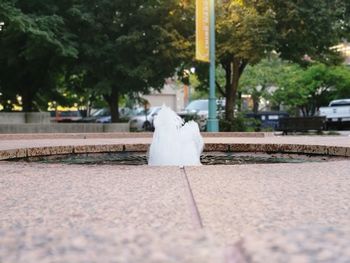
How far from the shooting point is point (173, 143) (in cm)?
729

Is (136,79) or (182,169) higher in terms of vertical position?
(136,79)

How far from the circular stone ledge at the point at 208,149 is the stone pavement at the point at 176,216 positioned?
281cm

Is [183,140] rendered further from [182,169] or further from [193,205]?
[193,205]

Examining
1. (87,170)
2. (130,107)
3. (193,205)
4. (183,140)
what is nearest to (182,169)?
(87,170)

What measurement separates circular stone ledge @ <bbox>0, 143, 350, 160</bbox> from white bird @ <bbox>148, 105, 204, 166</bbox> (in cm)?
104

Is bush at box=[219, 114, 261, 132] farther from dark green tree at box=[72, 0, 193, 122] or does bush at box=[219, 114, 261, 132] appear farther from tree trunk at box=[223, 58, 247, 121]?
dark green tree at box=[72, 0, 193, 122]

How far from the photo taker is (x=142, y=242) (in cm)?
196

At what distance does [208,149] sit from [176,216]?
6.11 m

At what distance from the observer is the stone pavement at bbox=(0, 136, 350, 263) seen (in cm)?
181

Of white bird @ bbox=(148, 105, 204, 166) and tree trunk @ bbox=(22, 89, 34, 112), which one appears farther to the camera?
tree trunk @ bbox=(22, 89, 34, 112)

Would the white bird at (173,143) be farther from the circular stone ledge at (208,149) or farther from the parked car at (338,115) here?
the parked car at (338,115)

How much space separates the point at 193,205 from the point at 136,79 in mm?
19172

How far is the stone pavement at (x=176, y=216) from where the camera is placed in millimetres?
1810

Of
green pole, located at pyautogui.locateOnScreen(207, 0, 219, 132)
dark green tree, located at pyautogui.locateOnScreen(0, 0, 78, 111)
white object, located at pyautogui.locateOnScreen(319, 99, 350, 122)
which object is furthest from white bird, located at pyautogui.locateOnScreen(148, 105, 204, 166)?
white object, located at pyautogui.locateOnScreen(319, 99, 350, 122)
